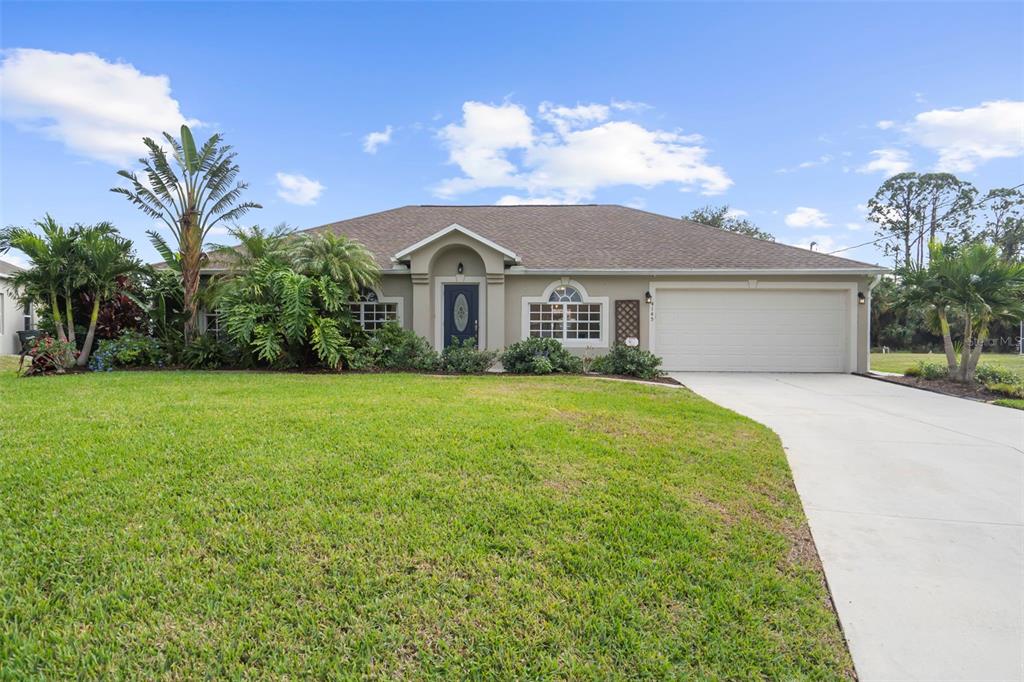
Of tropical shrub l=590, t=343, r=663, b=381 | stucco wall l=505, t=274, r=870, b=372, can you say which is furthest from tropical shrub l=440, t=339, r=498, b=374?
tropical shrub l=590, t=343, r=663, b=381

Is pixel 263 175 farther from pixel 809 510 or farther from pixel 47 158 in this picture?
pixel 809 510

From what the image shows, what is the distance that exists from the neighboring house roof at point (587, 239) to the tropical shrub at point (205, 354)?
2.69 meters

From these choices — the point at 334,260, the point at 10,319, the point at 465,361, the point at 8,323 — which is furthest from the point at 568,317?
the point at 10,319

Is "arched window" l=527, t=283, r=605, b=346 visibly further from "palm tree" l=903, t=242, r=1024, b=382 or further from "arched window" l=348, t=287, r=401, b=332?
"palm tree" l=903, t=242, r=1024, b=382

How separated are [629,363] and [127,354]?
464 inches

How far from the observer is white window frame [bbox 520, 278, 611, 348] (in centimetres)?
1272

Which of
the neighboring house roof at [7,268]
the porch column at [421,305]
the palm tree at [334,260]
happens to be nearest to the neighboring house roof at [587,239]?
the porch column at [421,305]

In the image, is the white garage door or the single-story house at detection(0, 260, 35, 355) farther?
the single-story house at detection(0, 260, 35, 355)

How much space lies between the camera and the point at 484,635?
2221 mm

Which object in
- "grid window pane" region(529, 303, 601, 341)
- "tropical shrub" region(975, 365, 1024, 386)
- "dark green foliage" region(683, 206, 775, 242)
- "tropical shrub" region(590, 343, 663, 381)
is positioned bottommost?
"tropical shrub" region(975, 365, 1024, 386)

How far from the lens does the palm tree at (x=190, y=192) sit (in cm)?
1112

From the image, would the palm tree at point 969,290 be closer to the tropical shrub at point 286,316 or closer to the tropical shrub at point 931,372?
the tropical shrub at point 931,372

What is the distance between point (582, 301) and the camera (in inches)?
503

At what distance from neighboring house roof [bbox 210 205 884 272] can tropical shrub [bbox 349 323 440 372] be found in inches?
96.6
